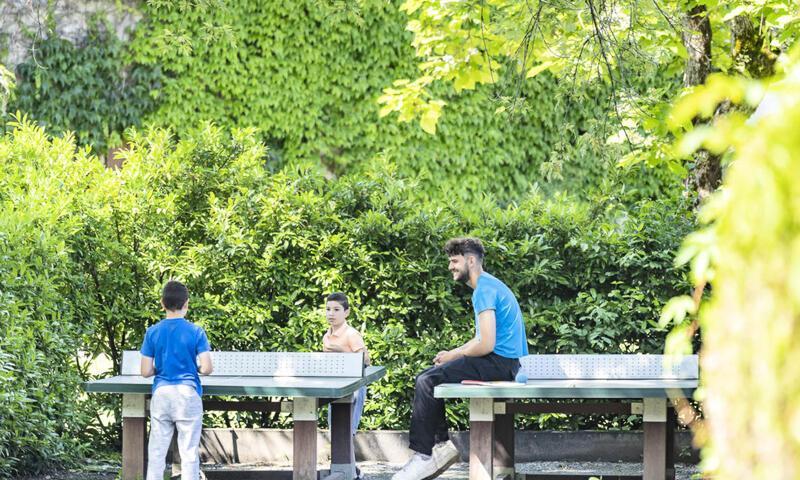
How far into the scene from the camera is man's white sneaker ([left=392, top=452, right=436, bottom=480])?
25.6 ft

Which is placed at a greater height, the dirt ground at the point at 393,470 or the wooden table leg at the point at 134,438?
the wooden table leg at the point at 134,438

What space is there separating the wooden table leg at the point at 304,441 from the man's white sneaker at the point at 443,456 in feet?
2.92

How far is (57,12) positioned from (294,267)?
314 inches

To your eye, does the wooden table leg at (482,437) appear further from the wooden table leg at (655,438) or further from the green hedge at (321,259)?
the green hedge at (321,259)

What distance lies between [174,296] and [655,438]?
341 centimetres

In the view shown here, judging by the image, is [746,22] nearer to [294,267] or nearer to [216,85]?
[294,267]

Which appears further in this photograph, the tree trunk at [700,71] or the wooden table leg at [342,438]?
the tree trunk at [700,71]

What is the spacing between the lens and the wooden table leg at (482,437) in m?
7.52

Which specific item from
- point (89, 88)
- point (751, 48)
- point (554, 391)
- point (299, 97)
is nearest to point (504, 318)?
point (554, 391)

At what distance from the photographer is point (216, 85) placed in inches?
642

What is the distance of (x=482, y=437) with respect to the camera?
7531 millimetres

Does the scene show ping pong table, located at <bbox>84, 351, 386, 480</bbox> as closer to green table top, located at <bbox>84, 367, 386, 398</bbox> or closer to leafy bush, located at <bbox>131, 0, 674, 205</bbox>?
green table top, located at <bbox>84, 367, 386, 398</bbox>

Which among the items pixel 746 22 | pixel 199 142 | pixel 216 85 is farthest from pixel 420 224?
pixel 216 85

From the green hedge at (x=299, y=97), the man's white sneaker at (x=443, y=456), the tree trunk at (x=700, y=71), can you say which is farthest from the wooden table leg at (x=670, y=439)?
the green hedge at (x=299, y=97)
